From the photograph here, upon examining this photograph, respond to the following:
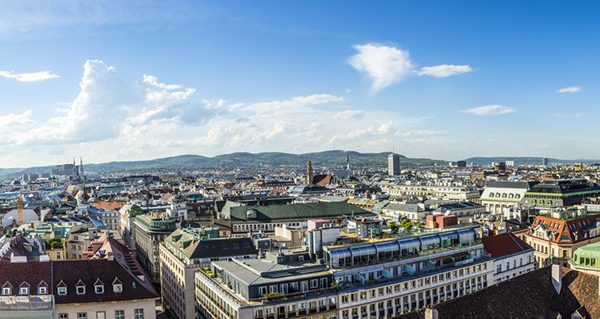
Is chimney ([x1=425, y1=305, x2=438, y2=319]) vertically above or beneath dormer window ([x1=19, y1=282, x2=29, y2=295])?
above

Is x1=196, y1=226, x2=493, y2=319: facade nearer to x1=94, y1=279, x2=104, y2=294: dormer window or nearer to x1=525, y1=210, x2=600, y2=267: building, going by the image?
x1=94, y1=279, x2=104, y2=294: dormer window

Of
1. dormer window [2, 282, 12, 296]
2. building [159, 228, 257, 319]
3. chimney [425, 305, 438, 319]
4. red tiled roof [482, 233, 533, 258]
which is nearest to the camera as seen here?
chimney [425, 305, 438, 319]

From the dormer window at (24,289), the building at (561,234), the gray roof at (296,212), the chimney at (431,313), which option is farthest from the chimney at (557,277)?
the gray roof at (296,212)

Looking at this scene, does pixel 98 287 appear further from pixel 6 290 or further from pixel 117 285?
pixel 6 290

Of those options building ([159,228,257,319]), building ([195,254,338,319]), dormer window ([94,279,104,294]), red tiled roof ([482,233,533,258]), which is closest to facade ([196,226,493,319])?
building ([195,254,338,319])

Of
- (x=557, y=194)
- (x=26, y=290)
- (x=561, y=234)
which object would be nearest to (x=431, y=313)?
(x=26, y=290)

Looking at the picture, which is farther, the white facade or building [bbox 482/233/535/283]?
building [bbox 482/233/535/283]

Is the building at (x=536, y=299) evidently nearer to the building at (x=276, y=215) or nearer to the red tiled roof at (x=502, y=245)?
the red tiled roof at (x=502, y=245)
